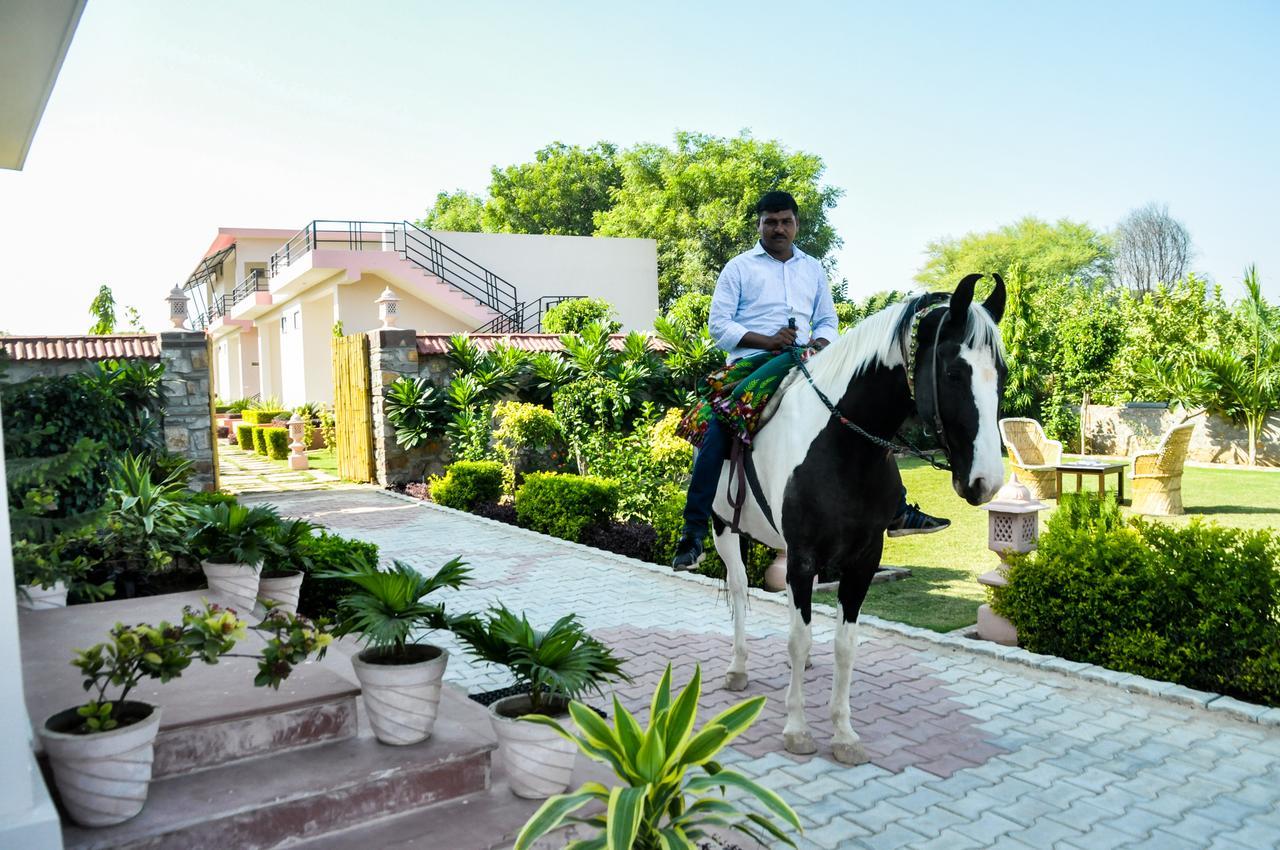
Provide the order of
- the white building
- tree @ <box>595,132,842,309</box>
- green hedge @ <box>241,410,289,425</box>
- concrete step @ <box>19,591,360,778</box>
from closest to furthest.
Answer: concrete step @ <box>19,591,360,778</box>, the white building, green hedge @ <box>241,410,289,425</box>, tree @ <box>595,132,842,309</box>

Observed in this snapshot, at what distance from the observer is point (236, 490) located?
16078 millimetres

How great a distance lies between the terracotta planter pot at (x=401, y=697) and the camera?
3711mm

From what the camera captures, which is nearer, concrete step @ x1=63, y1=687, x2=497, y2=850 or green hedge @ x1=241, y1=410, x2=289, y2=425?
concrete step @ x1=63, y1=687, x2=497, y2=850

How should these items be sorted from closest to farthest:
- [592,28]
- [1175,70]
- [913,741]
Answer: [913,741] < [592,28] < [1175,70]

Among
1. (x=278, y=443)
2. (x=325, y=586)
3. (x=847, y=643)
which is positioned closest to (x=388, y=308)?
(x=278, y=443)

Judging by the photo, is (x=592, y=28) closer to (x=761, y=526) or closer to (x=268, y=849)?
(x=761, y=526)

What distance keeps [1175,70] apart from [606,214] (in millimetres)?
22302

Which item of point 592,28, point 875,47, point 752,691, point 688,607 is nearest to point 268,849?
point 752,691

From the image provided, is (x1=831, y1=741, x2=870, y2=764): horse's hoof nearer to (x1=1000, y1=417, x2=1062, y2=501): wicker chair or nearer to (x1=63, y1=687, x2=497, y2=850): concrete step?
(x1=63, y1=687, x2=497, y2=850): concrete step

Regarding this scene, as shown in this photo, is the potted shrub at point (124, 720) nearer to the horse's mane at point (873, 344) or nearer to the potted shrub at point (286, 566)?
the horse's mane at point (873, 344)

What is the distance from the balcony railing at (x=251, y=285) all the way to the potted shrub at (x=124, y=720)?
31.8m

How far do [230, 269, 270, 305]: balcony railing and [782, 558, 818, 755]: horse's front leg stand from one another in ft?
104

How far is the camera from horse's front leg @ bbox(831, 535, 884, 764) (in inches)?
173

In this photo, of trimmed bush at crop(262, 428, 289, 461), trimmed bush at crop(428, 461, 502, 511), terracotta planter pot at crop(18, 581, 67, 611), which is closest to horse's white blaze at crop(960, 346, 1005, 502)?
terracotta planter pot at crop(18, 581, 67, 611)
